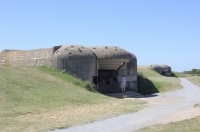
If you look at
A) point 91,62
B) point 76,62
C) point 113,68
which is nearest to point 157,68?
point 113,68

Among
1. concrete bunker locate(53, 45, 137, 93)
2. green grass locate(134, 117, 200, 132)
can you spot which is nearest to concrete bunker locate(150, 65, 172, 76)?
concrete bunker locate(53, 45, 137, 93)

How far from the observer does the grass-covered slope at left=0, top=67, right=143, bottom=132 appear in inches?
413

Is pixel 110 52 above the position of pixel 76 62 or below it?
above

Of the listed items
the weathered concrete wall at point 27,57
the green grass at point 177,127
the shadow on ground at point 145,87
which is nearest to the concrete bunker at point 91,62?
the weathered concrete wall at point 27,57

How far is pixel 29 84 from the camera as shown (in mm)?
17281

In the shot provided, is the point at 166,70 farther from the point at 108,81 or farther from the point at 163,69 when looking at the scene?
the point at 108,81

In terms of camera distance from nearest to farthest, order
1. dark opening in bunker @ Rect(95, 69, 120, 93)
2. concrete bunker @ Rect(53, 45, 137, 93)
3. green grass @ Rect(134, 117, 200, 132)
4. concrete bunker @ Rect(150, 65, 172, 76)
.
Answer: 1. green grass @ Rect(134, 117, 200, 132)
2. concrete bunker @ Rect(53, 45, 137, 93)
3. dark opening in bunker @ Rect(95, 69, 120, 93)
4. concrete bunker @ Rect(150, 65, 172, 76)

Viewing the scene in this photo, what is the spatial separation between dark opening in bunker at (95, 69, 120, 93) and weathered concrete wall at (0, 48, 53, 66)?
3918 mm

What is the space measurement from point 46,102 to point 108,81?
1052cm

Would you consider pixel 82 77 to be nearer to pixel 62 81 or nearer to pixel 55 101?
pixel 62 81

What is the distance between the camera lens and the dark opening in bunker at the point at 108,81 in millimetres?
24328

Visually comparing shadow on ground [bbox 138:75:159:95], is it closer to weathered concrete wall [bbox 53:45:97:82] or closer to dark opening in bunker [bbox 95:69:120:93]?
dark opening in bunker [bbox 95:69:120:93]

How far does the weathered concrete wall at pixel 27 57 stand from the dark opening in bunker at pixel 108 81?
3.92 m

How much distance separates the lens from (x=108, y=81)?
24.7 metres
